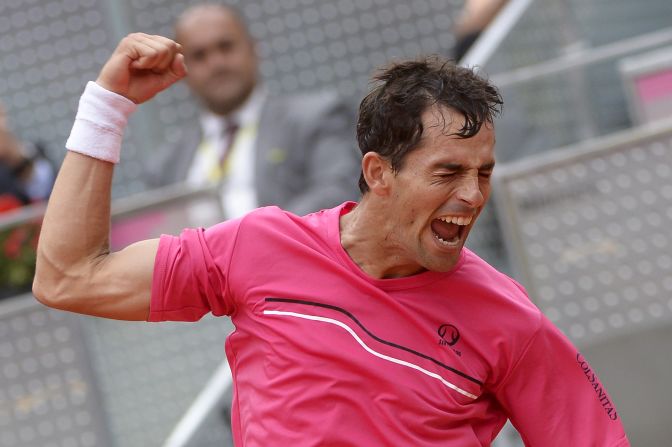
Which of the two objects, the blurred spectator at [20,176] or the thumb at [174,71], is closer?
the thumb at [174,71]

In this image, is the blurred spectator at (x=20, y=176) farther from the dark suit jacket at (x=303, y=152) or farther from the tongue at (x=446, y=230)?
the tongue at (x=446, y=230)

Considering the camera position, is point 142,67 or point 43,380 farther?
point 43,380

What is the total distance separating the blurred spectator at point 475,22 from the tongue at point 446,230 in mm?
3067

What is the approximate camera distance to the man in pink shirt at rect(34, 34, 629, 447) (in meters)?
2.48

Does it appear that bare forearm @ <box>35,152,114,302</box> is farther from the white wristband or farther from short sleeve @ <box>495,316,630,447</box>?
short sleeve @ <box>495,316,630,447</box>

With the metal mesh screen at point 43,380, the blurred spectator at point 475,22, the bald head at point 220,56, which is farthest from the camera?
the blurred spectator at point 475,22

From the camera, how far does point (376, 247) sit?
8.61 feet

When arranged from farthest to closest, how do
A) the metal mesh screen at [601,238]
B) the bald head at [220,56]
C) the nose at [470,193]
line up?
1. the bald head at [220,56]
2. the metal mesh screen at [601,238]
3. the nose at [470,193]

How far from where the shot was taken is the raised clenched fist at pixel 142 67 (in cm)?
256

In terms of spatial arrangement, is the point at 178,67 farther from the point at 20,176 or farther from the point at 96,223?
the point at 20,176

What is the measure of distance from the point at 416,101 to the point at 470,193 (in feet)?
0.75

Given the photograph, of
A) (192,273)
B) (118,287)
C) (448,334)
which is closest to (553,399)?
(448,334)

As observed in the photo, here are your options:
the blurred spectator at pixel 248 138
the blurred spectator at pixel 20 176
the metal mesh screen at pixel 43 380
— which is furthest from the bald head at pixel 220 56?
the metal mesh screen at pixel 43 380

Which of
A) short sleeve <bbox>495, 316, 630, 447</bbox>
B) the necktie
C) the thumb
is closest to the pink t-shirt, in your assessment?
short sleeve <bbox>495, 316, 630, 447</bbox>
